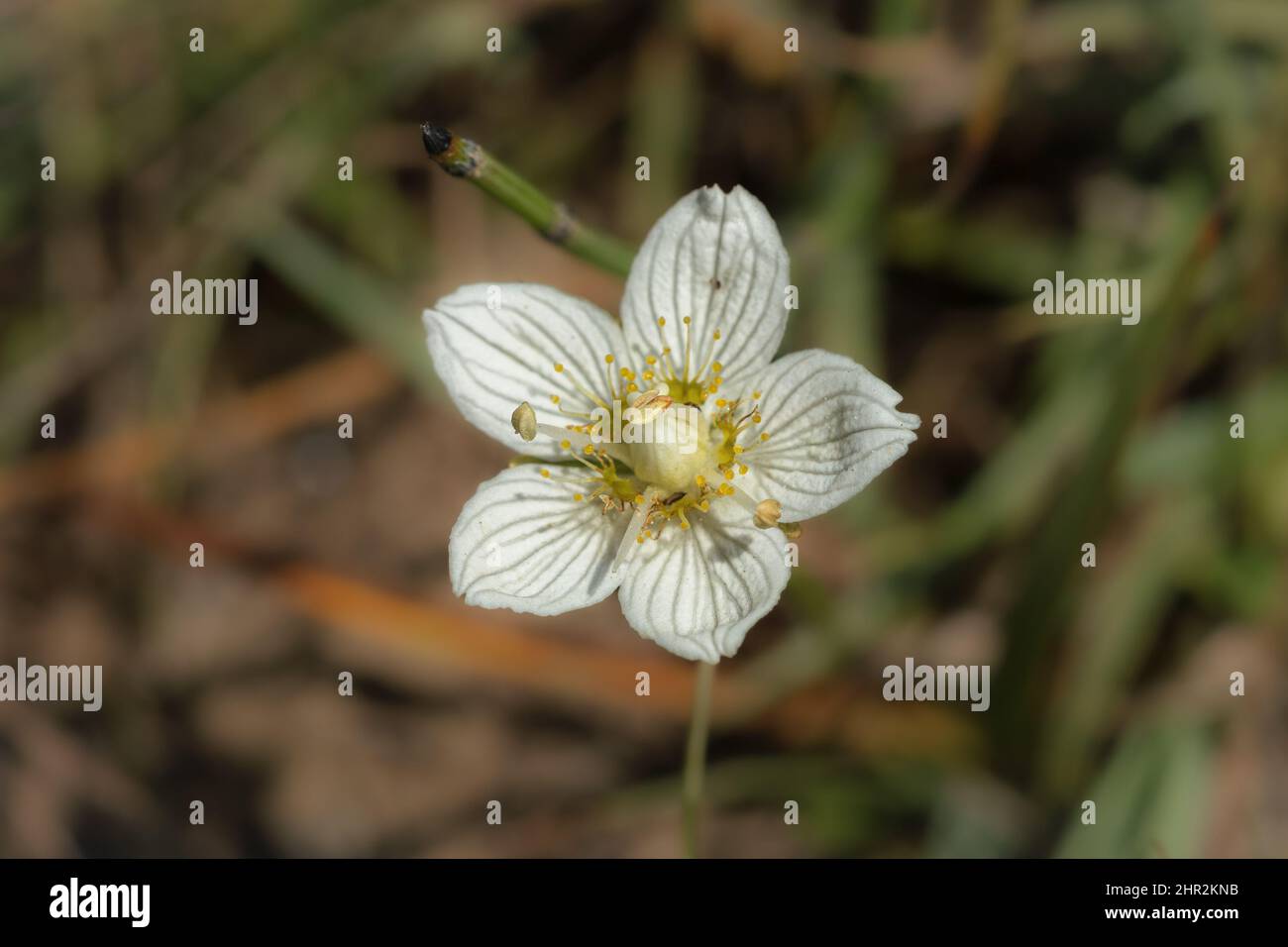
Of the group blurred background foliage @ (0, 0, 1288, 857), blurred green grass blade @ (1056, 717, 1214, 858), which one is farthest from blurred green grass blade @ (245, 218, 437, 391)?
blurred green grass blade @ (1056, 717, 1214, 858)

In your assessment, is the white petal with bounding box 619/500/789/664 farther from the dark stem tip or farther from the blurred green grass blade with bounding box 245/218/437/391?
the blurred green grass blade with bounding box 245/218/437/391

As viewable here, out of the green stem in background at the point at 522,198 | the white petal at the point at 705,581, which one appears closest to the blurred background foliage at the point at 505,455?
the white petal at the point at 705,581

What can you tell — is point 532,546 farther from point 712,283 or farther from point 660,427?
point 712,283

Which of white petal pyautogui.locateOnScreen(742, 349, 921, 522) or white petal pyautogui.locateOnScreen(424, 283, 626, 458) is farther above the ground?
white petal pyautogui.locateOnScreen(424, 283, 626, 458)

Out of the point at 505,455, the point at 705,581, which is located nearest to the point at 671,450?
the point at 705,581

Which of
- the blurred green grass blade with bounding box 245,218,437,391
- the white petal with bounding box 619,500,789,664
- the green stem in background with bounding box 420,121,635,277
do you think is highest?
the blurred green grass blade with bounding box 245,218,437,391
